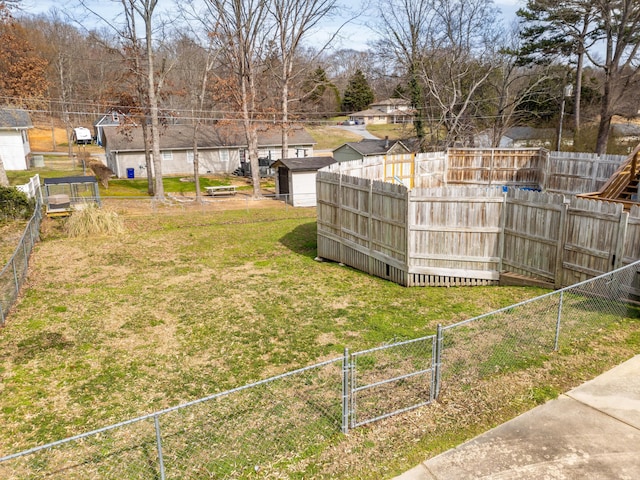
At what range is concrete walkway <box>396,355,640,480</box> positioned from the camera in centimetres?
565

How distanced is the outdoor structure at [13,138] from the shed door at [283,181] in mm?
22258

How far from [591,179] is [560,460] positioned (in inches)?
747

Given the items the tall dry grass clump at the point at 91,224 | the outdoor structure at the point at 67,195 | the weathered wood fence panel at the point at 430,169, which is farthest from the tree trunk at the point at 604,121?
the outdoor structure at the point at 67,195

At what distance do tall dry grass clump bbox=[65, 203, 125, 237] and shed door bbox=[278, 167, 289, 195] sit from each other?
1219cm

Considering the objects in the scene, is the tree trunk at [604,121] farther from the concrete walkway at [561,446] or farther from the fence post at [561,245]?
the concrete walkway at [561,446]

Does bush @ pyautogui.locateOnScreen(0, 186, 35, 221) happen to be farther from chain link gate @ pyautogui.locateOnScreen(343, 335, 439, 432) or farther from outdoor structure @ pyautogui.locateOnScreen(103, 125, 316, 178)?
chain link gate @ pyautogui.locateOnScreen(343, 335, 439, 432)

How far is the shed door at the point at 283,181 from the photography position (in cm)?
3022

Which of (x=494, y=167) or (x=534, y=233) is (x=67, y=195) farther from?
(x=494, y=167)

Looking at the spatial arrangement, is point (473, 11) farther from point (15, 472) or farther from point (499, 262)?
point (15, 472)

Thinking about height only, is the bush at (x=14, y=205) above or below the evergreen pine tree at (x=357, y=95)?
below

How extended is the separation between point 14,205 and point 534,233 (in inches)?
829

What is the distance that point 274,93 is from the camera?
182 feet

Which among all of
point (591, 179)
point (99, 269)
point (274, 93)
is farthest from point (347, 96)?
point (99, 269)

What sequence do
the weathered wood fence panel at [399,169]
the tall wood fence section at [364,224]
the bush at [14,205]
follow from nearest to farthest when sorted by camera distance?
the tall wood fence section at [364,224], the bush at [14,205], the weathered wood fence panel at [399,169]
